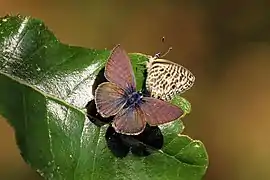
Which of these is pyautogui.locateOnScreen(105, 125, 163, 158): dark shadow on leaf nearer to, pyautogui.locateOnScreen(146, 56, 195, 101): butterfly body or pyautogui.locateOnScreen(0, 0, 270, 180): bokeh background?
pyautogui.locateOnScreen(146, 56, 195, 101): butterfly body

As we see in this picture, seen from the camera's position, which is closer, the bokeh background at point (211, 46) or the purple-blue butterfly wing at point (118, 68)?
the purple-blue butterfly wing at point (118, 68)

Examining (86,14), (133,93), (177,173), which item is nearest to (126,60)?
(133,93)

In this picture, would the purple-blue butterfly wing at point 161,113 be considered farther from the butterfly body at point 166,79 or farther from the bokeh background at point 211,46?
the bokeh background at point 211,46

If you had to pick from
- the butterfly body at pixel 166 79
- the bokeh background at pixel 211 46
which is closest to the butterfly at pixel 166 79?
the butterfly body at pixel 166 79

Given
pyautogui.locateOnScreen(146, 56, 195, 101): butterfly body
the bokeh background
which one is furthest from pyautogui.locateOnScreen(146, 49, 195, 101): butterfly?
the bokeh background

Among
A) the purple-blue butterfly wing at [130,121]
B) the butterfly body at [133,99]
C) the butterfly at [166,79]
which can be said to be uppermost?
the butterfly at [166,79]

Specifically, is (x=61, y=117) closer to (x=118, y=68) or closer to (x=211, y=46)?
(x=118, y=68)

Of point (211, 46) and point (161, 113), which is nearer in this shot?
point (161, 113)

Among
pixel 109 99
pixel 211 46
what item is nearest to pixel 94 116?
pixel 109 99
